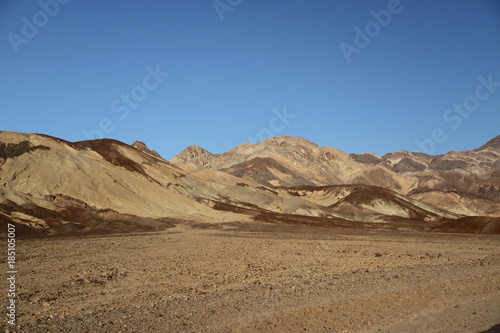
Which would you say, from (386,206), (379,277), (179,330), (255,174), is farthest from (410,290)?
(255,174)

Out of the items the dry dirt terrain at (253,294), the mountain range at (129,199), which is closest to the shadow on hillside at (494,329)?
the dry dirt terrain at (253,294)

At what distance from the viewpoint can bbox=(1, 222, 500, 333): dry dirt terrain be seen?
11.5 meters

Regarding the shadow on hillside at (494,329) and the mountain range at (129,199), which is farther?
the mountain range at (129,199)

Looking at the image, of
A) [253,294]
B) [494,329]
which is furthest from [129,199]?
[494,329]

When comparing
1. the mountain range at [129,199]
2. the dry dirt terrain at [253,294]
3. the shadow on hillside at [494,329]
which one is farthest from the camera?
the mountain range at [129,199]

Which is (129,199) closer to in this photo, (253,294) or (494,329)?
(253,294)

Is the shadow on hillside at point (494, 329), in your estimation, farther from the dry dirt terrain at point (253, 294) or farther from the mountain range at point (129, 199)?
the mountain range at point (129, 199)

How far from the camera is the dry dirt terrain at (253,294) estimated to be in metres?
11.5

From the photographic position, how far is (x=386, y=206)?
336ft

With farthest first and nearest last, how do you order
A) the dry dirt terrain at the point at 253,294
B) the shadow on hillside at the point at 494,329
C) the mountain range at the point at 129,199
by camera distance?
the mountain range at the point at 129,199 < the dry dirt terrain at the point at 253,294 < the shadow on hillside at the point at 494,329

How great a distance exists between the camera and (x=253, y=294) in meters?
14.3

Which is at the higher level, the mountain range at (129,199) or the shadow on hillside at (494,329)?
the mountain range at (129,199)

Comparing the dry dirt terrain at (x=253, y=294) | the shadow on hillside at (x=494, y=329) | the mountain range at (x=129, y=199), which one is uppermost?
the mountain range at (x=129, y=199)

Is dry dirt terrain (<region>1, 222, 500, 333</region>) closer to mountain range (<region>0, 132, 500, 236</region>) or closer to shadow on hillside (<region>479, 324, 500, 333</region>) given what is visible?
shadow on hillside (<region>479, 324, 500, 333</region>)
